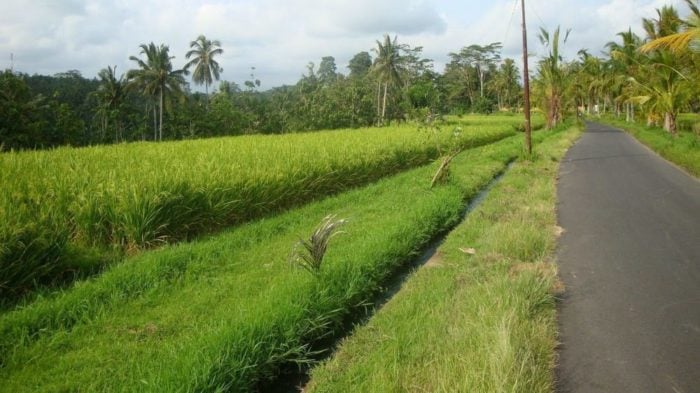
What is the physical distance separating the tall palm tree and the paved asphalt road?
34.9 m

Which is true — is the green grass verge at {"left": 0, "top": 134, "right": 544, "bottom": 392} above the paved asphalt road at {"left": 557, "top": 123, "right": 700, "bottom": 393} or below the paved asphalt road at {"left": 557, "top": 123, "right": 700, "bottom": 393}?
above

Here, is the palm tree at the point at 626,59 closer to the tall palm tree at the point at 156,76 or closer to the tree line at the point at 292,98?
the tree line at the point at 292,98

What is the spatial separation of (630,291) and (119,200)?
6137 millimetres

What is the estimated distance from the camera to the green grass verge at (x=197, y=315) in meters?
3.35

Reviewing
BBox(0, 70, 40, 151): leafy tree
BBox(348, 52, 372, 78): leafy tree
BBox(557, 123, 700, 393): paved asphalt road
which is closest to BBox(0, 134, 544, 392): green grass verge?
BBox(557, 123, 700, 393): paved asphalt road

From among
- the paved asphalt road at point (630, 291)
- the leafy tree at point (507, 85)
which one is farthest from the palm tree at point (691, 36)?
the leafy tree at point (507, 85)

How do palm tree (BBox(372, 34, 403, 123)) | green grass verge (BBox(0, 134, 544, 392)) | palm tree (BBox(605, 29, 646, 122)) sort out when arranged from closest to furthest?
green grass verge (BBox(0, 134, 544, 392)) → palm tree (BBox(605, 29, 646, 122)) → palm tree (BBox(372, 34, 403, 123))

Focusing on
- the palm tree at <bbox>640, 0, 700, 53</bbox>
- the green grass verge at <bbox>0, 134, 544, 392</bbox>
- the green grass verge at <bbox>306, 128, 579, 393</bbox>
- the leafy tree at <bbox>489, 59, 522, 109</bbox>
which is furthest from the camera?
the leafy tree at <bbox>489, 59, 522, 109</bbox>

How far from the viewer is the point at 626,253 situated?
598 cm

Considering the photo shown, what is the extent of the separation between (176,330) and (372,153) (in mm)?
10285

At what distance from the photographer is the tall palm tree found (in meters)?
37.4

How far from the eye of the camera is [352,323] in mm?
4648

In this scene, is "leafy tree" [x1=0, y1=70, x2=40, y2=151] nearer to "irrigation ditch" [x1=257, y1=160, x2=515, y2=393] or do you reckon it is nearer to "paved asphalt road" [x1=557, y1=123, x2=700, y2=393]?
"irrigation ditch" [x1=257, y1=160, x2=515, y2=393]

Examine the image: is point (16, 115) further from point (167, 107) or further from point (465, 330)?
point (465, 330)
